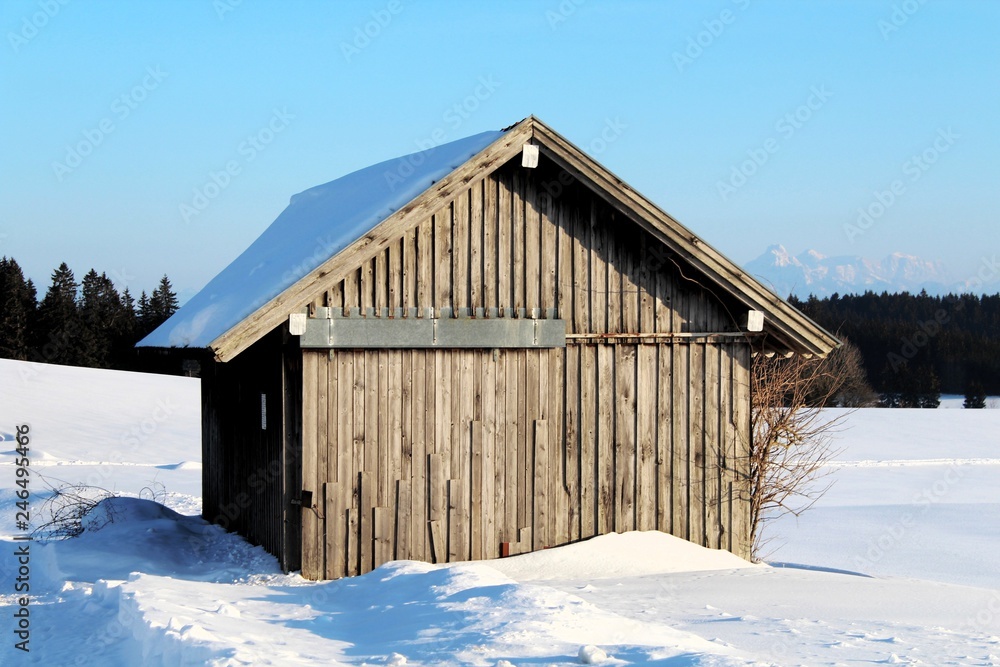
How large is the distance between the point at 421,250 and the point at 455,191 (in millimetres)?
799

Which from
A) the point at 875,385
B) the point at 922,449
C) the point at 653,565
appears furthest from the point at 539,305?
the point at 875,385

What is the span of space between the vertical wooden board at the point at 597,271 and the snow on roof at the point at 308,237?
1655 millimetres

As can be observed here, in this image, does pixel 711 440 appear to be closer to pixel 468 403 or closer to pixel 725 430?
pixel 725 430

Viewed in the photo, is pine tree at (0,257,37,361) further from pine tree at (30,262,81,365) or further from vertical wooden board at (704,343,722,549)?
vertical wooden board at (704,343,722,549)

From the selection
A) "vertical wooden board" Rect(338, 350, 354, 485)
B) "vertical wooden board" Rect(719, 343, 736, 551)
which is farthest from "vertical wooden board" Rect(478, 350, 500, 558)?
"vertical wooden board" Rect(719, 343, 736, 551)

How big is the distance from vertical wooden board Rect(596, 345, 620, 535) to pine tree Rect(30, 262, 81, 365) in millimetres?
62771

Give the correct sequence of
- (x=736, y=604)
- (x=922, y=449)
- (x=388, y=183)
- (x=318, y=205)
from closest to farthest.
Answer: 1. (x=736, y=604)
2. (x=388, y=183)
3. (x=318, y=205)
4. (x=922, y=449)

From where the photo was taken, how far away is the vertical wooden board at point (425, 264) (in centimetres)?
1098

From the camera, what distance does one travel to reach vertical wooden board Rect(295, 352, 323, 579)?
10469mm

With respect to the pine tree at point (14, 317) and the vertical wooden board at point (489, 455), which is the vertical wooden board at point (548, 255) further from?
the pine tree at point (14, 317)

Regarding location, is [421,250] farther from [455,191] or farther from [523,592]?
[523,592]

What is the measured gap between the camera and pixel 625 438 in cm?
1198

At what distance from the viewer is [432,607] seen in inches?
312

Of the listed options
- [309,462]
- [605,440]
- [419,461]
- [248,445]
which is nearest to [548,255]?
[605,440]
